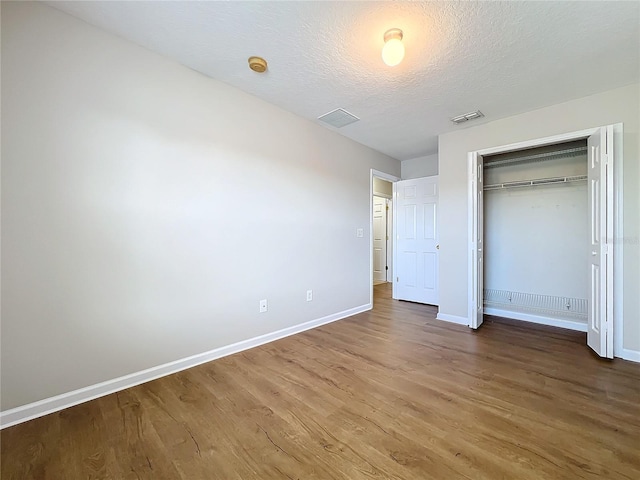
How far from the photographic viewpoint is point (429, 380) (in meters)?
2.11

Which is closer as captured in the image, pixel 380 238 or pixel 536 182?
pixel 536 182

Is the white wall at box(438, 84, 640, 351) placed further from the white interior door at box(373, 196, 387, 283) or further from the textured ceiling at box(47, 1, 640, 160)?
the white interior door at box(373, 196, 387, 283)

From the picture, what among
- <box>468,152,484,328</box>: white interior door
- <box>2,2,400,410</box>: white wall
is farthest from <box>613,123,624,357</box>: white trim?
<box>2,2,400,410</box>: white wall

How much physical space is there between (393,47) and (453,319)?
323cm

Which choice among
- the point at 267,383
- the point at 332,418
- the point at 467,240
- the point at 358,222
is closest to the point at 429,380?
the point at 332,418

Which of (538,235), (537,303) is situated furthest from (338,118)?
(537,303)

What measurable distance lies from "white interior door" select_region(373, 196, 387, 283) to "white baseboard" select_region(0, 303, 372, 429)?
3.99 metres

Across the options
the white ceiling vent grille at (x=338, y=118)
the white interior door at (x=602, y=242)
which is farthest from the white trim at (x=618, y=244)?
the white ceiling vent grille at (x=338, y=118)

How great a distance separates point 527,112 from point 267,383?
12.7 feet

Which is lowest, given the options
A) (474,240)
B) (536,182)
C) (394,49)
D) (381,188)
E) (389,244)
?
(389,244)

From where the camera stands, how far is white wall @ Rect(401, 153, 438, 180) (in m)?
4.62

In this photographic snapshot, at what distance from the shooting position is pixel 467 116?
3.08 m

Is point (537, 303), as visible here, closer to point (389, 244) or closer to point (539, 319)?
point (539, 319)

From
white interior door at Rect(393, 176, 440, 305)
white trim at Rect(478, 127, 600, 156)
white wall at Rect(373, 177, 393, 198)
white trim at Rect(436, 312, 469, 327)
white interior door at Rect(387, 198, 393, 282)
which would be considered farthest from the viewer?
white interior door at Rect(387, 198, 393, 282)
